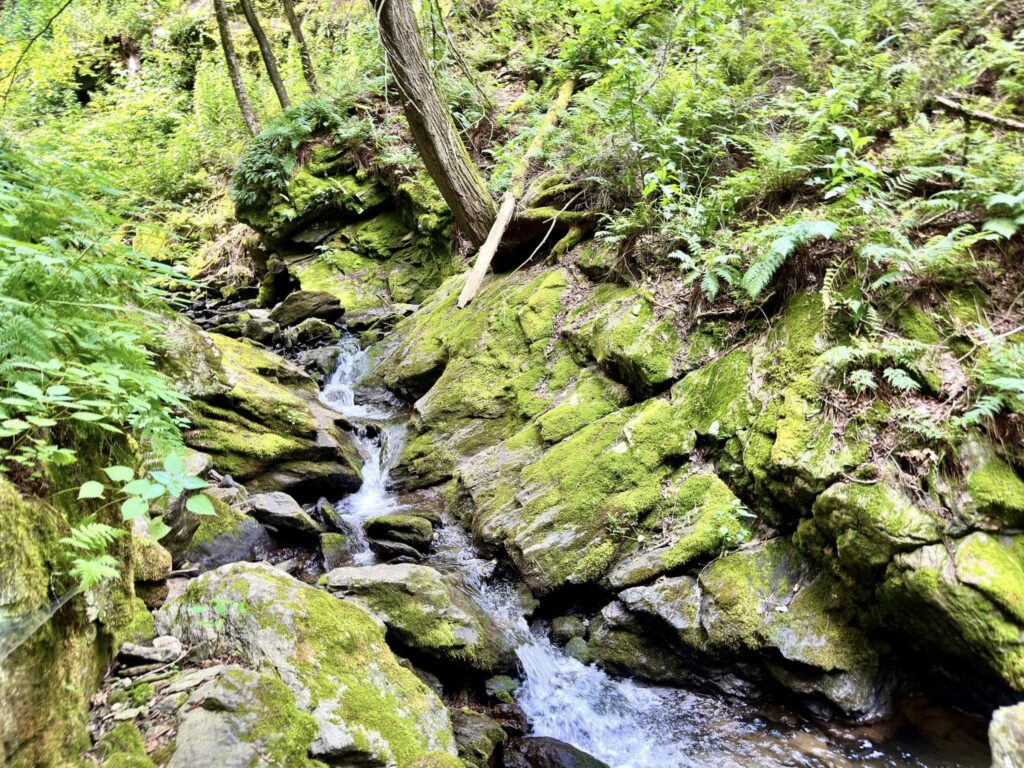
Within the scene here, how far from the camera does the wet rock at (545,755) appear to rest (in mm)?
4062

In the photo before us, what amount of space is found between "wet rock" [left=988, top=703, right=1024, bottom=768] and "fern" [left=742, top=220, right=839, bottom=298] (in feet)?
10.4

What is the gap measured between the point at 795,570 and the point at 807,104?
4.76 metres

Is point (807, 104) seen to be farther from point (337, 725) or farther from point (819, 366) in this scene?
point (337, 725)

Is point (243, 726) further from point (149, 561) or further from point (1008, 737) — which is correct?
point (1008, 737)

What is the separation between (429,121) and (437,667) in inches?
282

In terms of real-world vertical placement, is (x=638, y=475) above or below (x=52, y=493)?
below

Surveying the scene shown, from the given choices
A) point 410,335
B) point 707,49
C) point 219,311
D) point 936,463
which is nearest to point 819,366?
point 936,463

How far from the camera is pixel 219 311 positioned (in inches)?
583

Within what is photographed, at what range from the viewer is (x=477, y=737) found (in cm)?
405

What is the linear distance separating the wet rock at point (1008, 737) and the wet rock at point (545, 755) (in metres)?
2.39

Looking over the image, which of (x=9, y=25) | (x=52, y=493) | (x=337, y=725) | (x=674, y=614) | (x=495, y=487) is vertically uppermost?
(x=9, y=25)

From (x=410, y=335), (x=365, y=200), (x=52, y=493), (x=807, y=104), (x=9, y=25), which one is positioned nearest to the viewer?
(x=52, y=493)

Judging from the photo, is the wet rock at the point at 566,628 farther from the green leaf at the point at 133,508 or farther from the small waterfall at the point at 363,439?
the green leaf at the point at 133,508

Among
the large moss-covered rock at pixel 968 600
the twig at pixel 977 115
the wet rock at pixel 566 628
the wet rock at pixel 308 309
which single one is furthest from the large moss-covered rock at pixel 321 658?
the wet rock at pixel 308 309
